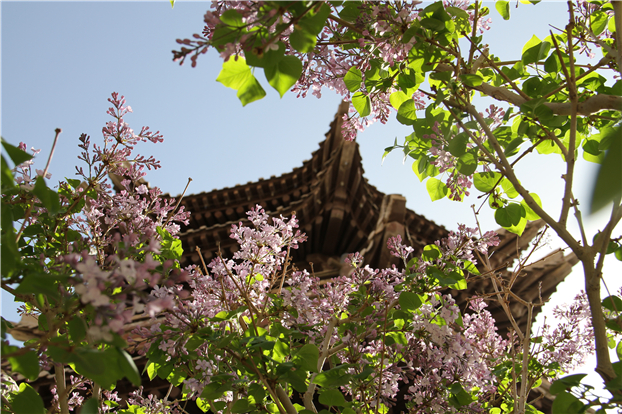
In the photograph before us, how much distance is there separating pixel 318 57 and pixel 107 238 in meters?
1.81

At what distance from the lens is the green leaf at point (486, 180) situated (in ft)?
7.58

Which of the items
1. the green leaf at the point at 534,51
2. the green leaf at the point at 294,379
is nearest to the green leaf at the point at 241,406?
the green leaf at the point at 294,379

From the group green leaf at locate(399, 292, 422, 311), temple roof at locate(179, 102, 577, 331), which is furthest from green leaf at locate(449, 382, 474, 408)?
temple roof at locate(179, 102, 577, 331)

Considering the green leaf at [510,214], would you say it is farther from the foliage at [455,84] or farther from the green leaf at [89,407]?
the green leaf at [89,407]

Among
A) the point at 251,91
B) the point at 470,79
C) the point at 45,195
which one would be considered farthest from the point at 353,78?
the point at 45,195

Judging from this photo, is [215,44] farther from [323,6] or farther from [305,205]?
[305,205]

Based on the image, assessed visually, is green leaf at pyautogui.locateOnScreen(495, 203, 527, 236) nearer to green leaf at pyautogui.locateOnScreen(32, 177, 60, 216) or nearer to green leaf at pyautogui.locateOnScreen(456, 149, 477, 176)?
green leaf at pyautogui.locateOnScreen(456, 149, 477, 176)

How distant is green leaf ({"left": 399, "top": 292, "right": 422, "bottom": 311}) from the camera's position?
7.51 feet

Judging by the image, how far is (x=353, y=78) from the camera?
8.06 ft

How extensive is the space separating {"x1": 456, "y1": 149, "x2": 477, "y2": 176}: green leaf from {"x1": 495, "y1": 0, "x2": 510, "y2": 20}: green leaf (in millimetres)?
1156

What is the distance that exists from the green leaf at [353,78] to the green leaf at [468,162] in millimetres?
735

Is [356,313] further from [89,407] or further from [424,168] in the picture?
[89,407]

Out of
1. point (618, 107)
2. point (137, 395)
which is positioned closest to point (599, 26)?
point (618, 107)

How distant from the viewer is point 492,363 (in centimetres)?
341
